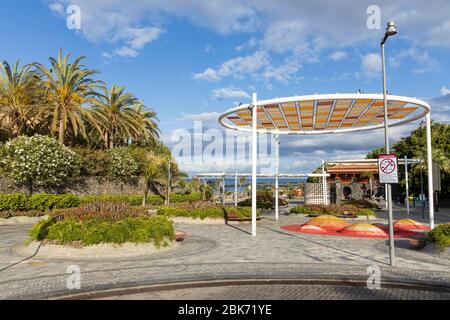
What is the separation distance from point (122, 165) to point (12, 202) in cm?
1352

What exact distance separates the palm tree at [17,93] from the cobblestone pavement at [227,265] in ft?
76.4

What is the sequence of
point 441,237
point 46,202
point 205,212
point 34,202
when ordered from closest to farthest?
point 441,237 → point 205,212 → point 34,202 → point 46,202

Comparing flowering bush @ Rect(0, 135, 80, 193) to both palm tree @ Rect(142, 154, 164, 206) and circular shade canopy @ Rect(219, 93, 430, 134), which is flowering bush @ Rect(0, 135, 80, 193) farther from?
circular shade canopy @ Rect(219, 93, 430, 134)

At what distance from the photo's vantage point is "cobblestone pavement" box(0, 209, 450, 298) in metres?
8.89

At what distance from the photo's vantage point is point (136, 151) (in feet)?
139

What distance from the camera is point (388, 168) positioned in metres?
10.7

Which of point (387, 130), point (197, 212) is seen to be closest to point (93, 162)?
point (197, 212)

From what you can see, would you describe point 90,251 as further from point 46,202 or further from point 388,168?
point 46,202

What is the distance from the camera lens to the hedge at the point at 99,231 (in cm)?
1280

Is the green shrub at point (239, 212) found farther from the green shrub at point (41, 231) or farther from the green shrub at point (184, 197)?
the green shrub at point (184, 197)
